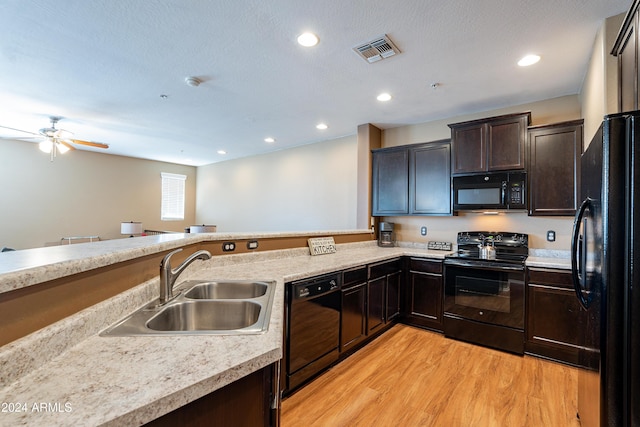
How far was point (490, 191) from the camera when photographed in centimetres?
324

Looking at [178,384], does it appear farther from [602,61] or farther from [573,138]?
[573,138]

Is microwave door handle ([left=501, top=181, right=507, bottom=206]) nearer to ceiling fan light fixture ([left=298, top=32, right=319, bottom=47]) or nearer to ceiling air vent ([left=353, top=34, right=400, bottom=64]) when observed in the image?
ceiling air vent ([left=353, top=34, right=400, bottom=64])

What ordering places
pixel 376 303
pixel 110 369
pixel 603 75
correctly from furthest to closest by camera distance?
pixel 376 303 → pixel 603 75 → pixel 110 369

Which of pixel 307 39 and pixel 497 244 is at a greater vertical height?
pixel 307 39

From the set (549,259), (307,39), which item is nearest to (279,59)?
(307,39)

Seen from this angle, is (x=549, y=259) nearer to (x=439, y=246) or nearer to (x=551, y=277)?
(x=551, y=277)

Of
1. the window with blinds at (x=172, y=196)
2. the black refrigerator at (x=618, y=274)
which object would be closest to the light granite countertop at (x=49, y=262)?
the black refrigerator at (x=618, y=274)

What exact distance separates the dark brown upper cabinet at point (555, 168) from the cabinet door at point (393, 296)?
162cm

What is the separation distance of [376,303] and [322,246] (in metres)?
0.84

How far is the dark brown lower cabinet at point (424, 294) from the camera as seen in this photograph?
325 cm

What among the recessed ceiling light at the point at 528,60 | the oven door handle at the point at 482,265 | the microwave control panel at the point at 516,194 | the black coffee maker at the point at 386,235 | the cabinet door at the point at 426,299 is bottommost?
the cabinet door at the point at 426,299

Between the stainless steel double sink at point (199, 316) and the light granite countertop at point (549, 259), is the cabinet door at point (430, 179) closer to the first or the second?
the light granite countertop at point (549, 259)

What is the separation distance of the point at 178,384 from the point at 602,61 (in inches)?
123

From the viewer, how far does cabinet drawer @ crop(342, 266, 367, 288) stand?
8.35ft
